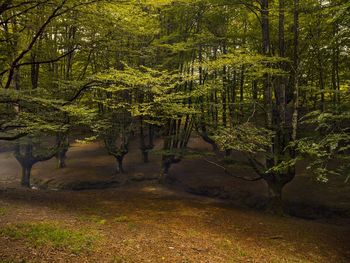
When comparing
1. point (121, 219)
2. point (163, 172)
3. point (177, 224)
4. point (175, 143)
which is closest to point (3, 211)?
point (121, 219)

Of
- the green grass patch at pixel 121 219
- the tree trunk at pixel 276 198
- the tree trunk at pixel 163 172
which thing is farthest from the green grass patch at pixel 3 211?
the tree trunk at pixel 276 198

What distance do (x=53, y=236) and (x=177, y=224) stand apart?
16.4 feet

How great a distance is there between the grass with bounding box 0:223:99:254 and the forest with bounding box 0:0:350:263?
0.18 ft

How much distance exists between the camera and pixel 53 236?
9148mm

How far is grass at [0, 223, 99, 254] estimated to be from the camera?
8531mm

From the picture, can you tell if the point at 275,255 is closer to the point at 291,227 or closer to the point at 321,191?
the point at 291,227

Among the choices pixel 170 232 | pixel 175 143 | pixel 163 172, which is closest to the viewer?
pixel 170 232

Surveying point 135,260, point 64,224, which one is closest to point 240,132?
point 135,260

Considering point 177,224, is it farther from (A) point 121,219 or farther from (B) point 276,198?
(B) point 276,198

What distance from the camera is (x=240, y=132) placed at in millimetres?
12867

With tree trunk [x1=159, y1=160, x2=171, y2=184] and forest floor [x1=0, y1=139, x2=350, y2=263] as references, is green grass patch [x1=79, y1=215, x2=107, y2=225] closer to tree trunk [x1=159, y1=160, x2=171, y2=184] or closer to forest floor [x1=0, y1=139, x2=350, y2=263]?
forest floor [x1=0, y1=139, x2=350, y2=263]

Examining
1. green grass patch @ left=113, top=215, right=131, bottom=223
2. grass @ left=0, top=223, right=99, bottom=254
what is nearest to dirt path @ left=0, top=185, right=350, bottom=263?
green grass patch @ left=113, top=215, right=131, bottom=223

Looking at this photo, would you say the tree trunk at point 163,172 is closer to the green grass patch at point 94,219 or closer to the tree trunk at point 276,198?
the tree trunk at point 276,198

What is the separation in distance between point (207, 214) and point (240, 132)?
4530mm
